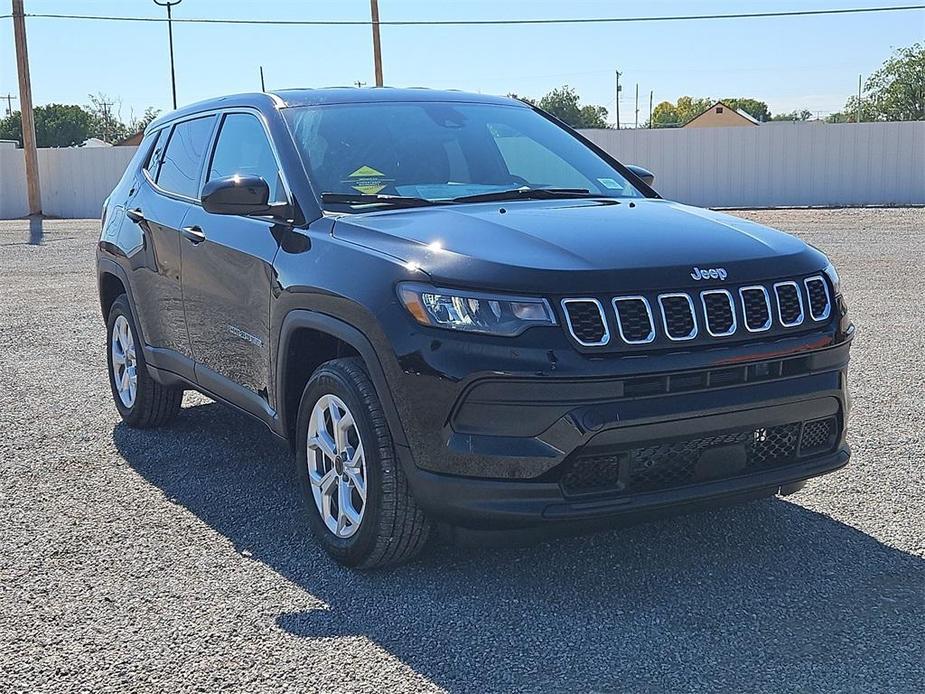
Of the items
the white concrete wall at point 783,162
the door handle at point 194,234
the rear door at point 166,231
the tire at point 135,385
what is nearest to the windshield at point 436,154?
the door handle at point 194,234

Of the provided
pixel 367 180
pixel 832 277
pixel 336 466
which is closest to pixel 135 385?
pixel 367 180

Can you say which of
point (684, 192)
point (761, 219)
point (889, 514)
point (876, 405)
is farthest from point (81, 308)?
point (684, 192)

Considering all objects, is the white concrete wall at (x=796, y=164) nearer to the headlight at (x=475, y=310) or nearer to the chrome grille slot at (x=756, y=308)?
the chrome grille slot at (x=756, y=308)

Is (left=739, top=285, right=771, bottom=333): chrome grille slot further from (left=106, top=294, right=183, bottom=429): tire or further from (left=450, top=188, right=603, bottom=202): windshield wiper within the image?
(left=106, top=294, right=183, bottom=429): tire

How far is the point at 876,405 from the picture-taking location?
249 inches

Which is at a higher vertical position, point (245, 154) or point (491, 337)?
point (245, 154)

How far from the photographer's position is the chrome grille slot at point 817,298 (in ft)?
12.6

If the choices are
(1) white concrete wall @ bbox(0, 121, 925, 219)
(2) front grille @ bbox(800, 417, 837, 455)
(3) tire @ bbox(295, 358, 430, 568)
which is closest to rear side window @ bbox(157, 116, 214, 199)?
(3) tire @ bbox(295, 358, 430, 568)

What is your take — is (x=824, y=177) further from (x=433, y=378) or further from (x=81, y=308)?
(x=433, y=378)

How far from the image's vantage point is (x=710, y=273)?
3.64 metres

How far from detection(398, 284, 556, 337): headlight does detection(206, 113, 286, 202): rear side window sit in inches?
46.4

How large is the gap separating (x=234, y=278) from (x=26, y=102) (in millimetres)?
27738

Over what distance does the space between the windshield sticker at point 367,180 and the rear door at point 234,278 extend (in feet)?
0.94

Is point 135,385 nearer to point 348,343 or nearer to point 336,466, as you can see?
point 336,466
